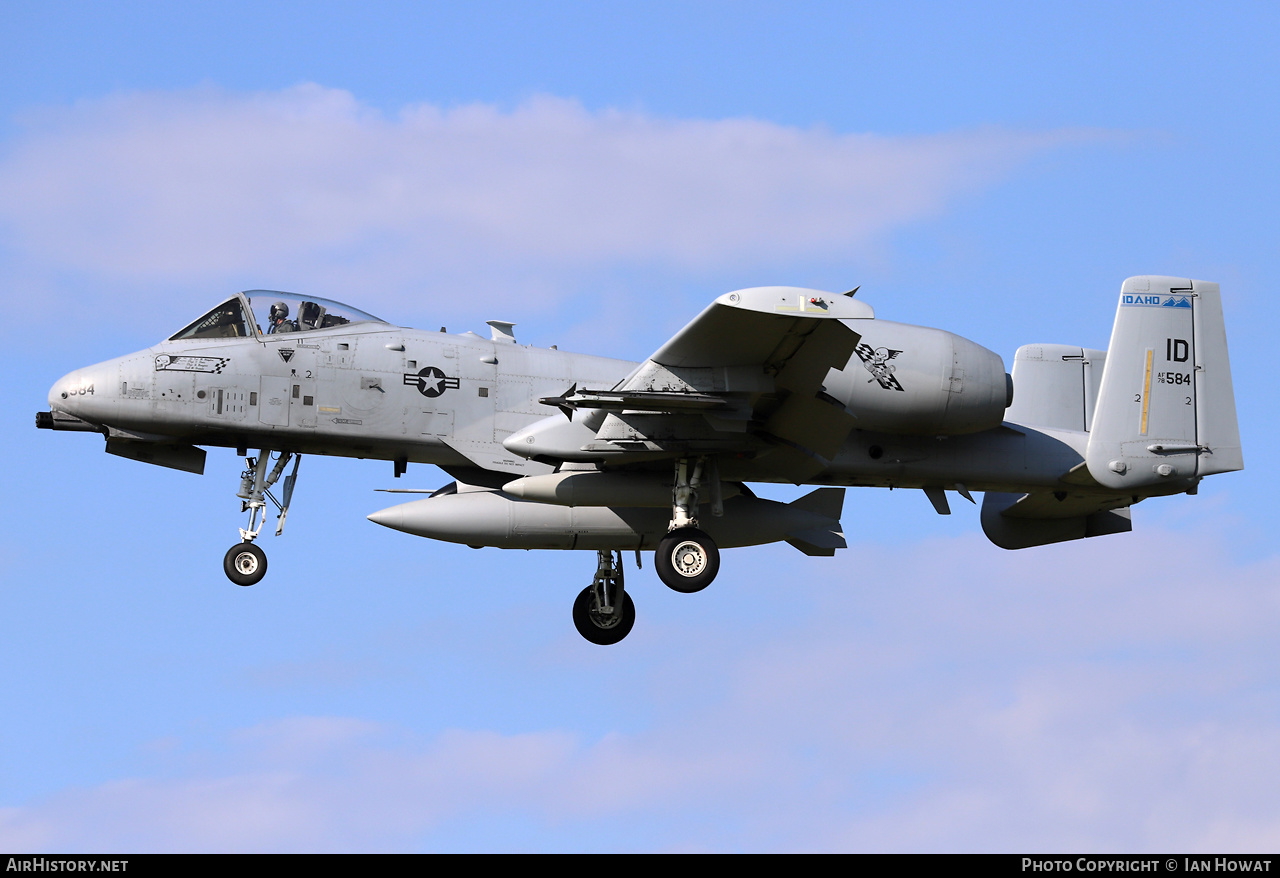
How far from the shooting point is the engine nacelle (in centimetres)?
1759

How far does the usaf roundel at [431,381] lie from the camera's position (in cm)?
1845

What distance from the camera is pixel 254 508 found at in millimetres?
18609

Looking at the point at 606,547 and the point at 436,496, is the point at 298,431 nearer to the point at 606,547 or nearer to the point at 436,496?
the point at 436,496

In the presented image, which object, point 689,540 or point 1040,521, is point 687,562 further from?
point 1040,521

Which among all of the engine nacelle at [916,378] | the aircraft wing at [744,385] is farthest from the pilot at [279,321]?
the engine nacelle at [916,378]

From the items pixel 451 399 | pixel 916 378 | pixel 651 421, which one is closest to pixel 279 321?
pixel 451 399

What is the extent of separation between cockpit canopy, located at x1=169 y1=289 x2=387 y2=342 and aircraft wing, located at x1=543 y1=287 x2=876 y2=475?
3619mm

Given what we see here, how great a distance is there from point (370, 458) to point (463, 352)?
177 cm

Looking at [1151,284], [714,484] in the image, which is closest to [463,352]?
[714,484]

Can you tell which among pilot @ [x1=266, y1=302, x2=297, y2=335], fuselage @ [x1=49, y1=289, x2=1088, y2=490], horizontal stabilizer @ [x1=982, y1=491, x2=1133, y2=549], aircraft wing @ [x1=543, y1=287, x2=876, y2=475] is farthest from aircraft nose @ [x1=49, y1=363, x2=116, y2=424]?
horizontal stabilizer @ [x1=982, y1=491, x2=1133, y2=549]

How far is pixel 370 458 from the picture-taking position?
19.0 meters

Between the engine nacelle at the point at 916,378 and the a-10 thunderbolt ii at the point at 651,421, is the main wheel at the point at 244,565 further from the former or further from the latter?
the engine nacelle at the point at 916,378

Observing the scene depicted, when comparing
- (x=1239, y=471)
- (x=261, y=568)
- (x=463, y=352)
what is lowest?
(x=261, y=568)

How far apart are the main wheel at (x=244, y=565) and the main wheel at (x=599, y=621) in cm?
447
